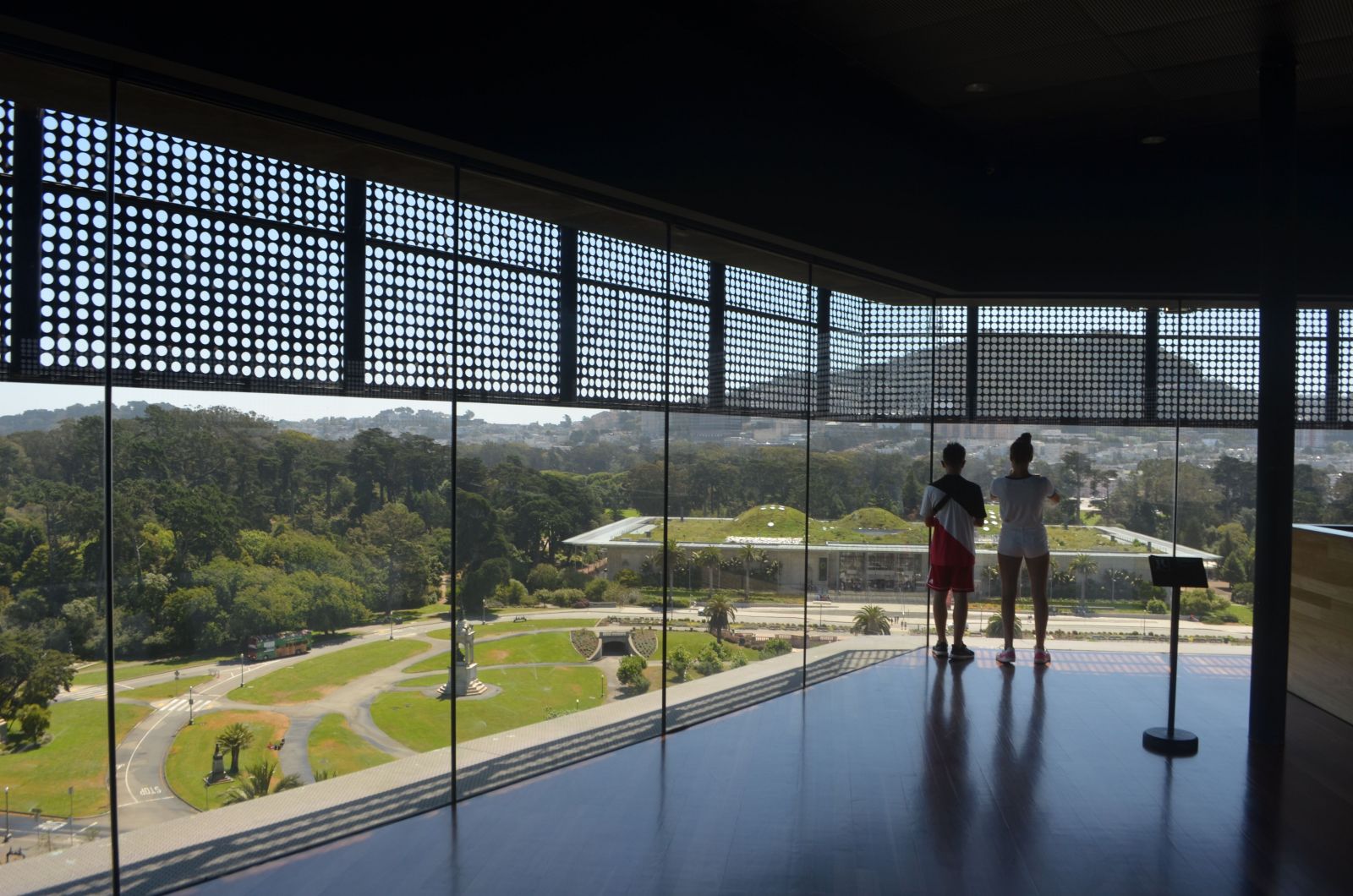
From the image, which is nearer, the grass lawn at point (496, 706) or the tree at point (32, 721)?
the tree at point (32, 721)

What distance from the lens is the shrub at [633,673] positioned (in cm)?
531

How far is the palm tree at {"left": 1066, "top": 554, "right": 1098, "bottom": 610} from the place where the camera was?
24.3ft

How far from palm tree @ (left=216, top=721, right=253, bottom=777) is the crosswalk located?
0.14m

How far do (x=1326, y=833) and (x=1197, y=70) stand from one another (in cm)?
399

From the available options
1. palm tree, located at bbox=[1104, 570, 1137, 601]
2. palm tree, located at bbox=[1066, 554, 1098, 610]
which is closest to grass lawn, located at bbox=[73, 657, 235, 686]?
palm tree, located at bbox=[1066, 554, 1098, 610]

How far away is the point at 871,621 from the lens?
716cm

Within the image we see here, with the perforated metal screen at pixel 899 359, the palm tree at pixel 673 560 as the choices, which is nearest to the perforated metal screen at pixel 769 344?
the perforated metal screen at pixel 899 359

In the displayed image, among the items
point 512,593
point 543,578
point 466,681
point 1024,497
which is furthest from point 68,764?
point 1024,497

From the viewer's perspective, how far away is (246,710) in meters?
4.35

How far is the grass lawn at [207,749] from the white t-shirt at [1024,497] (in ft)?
15.8

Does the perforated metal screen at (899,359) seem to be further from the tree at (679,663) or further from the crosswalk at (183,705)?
the crosswalk at (183,705)

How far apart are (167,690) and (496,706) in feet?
5.78

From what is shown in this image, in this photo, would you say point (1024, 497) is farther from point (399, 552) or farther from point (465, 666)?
point (399, 552)

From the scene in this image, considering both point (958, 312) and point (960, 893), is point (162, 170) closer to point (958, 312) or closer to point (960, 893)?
point (960, 893)
